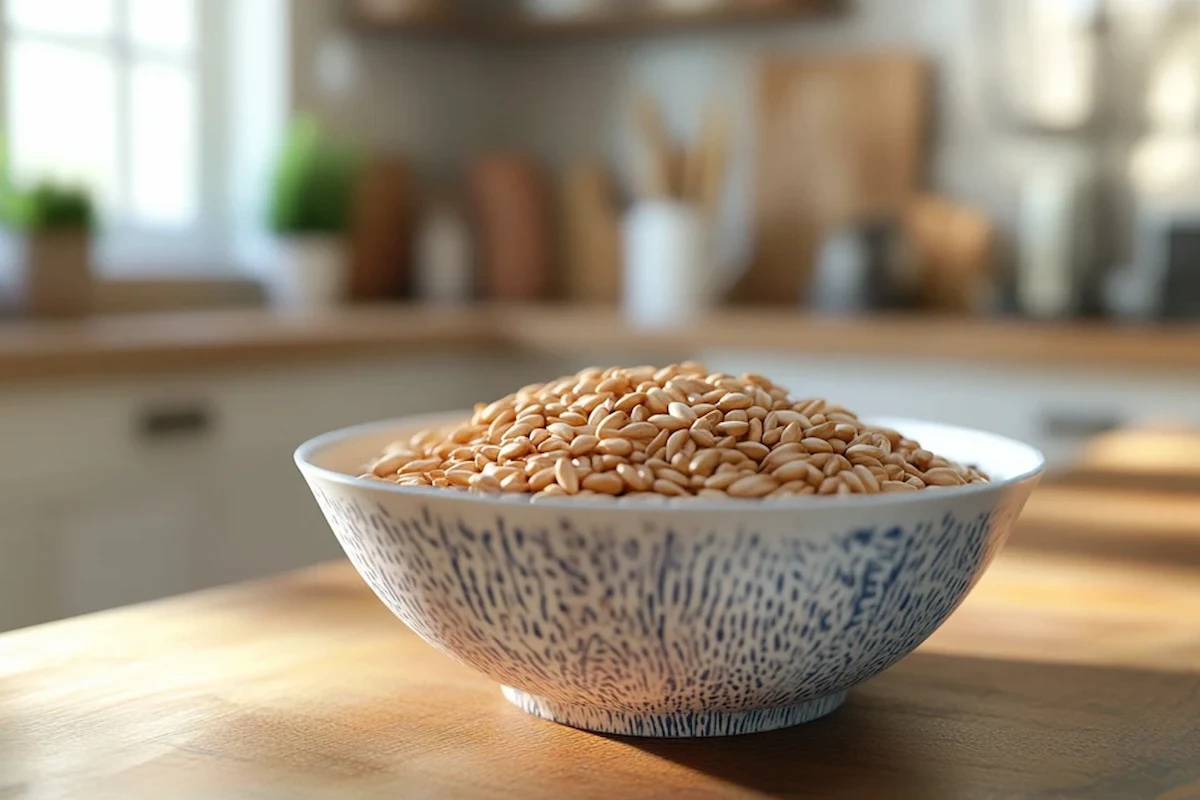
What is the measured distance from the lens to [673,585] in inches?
21.0

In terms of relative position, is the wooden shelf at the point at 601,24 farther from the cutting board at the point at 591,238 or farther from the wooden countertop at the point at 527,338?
the wooden countertop at the point at 527,338

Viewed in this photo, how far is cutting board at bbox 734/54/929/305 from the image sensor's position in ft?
10.2

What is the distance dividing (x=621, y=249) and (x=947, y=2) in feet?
2.93

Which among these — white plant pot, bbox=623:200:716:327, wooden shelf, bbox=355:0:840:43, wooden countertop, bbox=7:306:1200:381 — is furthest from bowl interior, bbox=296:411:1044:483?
wooden shelf, bbox=355:0:840:43

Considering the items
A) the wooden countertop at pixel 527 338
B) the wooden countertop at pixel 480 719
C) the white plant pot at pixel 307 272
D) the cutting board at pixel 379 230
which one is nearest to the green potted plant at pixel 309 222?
the white plant pot at pixel 307 272

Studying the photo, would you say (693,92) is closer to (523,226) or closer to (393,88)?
(523,226)

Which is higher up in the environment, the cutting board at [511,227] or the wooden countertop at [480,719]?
the cutting board at [511,227]

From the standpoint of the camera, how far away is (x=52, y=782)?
54 centimetres

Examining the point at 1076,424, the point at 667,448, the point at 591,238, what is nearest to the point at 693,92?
the point at 591,238

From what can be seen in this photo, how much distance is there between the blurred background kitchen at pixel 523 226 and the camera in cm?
220

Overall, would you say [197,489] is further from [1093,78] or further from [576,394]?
[1093,78]

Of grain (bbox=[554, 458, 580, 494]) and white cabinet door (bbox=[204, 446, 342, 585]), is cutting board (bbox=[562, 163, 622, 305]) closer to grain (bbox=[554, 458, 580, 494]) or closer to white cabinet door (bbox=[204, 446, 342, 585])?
white cabinet door (bbox=[204, 446, 342, 585])

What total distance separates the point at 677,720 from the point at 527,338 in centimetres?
214

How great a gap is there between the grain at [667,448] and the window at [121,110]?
2146mm
